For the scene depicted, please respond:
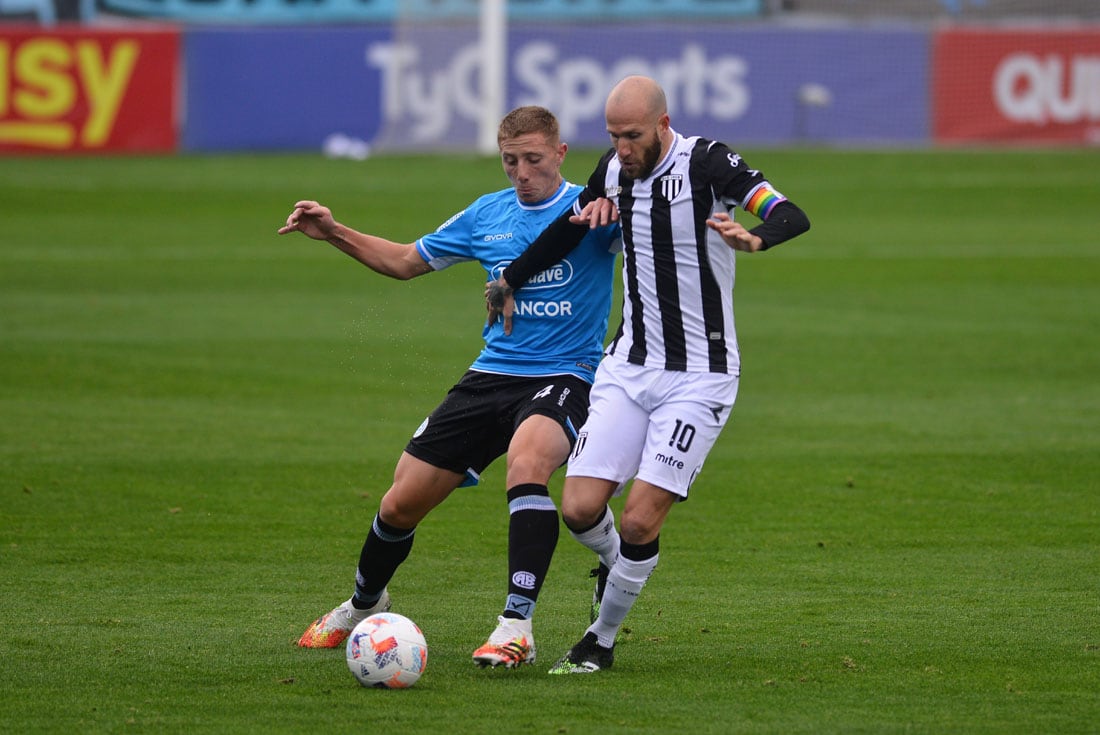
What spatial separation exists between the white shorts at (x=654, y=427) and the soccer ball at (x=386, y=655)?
0.92 meters

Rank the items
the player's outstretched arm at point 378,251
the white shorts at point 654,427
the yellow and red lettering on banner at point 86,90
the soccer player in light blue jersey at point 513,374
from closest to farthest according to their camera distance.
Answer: the white shorts at point 654,427
the soccer player in light blue jersey at point 513,374
the player's outstretched arm at point 378,251
the yellow and red lettering on banner at point 86,90

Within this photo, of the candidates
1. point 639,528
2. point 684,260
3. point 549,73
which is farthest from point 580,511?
point 549,73

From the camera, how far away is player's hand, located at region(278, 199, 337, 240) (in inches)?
277

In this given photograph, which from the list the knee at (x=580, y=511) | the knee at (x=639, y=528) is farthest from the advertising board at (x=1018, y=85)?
the knee at (x=639, y=528)

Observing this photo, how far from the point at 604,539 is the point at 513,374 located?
79 centimetres

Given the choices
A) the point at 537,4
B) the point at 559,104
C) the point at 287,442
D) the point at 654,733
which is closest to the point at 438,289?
the point at 287,442

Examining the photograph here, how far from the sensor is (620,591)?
6.38 meters

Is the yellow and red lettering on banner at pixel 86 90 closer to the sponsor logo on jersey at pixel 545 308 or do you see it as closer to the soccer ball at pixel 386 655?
the sponsor logo on jersey at pixel 545 308

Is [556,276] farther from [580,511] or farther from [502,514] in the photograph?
[502,514]

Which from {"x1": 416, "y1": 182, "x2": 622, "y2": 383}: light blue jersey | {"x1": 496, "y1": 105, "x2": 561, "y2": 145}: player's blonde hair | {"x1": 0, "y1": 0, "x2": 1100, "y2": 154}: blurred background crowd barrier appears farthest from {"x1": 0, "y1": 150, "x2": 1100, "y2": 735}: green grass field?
{"x1": 0, "y1": 0, "x2": 1100, "y2": 154}: blurred background crowd barrier

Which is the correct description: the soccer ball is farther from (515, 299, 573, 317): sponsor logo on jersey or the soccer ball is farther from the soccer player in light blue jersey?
(515, 299, 573, 317): sponsor logo on jersey

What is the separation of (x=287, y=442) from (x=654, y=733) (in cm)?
606

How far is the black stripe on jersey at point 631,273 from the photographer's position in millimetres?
6586

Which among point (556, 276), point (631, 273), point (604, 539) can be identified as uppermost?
point (631, 273)
